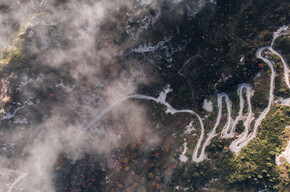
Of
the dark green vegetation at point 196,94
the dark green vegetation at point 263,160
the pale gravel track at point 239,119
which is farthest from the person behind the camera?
the pale gravel track at point 239,119

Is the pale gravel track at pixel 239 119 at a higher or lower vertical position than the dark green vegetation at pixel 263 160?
higher

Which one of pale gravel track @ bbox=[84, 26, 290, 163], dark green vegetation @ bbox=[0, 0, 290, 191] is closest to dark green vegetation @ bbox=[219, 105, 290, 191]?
dark green vegetation @ bbox=[0, 0, 290, 191]

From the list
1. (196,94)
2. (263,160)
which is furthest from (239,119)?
(196,94)

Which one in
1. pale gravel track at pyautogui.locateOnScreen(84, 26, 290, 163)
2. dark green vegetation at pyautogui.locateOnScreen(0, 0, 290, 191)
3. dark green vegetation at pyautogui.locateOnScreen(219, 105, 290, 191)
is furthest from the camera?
pale gravel track at pyautogui.locateOnScreen(84, 26, 290, 163)

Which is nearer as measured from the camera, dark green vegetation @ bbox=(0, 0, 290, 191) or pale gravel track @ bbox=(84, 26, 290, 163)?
dark green vegetation @ bbox=(0, 0, 290, 191)

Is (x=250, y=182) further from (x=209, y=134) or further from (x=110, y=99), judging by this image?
(x=110, y=99)

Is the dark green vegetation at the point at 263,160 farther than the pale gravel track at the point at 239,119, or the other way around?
the pale gravel track at the point at 239,119

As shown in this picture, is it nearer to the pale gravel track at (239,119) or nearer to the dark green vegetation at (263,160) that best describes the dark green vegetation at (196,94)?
the dark green vegetation at (263,160)

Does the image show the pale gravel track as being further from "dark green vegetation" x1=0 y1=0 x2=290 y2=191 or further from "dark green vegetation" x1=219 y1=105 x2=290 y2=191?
"dark green vegetation" x1=219 y1=105 x2=290 y2=191

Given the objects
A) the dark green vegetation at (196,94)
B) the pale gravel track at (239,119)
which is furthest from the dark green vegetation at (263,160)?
the pale gravel track at (239,119)

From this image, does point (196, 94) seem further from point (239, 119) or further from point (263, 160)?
point (263, 160)

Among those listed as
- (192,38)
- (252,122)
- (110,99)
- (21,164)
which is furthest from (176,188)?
(21,164)
